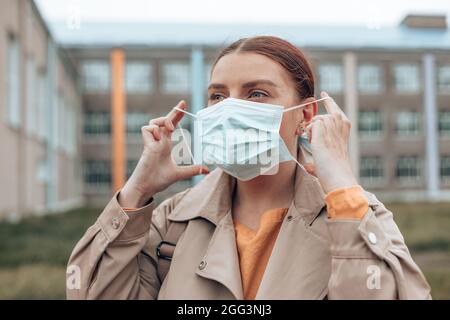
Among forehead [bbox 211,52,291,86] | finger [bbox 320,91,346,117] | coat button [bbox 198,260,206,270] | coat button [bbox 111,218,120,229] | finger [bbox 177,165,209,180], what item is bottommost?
coat button [bbox 198,260,206,270]

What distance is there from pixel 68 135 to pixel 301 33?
1269 centimetres

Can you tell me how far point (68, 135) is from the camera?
27.6 meters

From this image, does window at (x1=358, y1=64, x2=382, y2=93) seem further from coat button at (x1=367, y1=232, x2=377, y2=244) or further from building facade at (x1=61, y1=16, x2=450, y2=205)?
coat button at (x1=367, y1=232, x2=377, y2=244)

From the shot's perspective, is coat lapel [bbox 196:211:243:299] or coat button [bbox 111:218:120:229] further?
coat button [bbox 111:218:120:229]

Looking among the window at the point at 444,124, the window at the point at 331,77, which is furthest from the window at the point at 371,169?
the window at the point at 331,77

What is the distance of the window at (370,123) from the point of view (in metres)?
33.7

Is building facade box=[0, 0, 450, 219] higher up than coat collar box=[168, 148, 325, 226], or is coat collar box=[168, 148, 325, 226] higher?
building facade box=[0, 0, 450, 219]

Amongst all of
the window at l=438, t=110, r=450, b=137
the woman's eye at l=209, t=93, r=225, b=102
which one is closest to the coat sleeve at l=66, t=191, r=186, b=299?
the woman's eye at l=209, t=93, r=225, b=102

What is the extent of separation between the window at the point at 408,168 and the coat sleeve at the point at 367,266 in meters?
33.8

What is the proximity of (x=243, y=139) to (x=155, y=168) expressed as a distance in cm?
31

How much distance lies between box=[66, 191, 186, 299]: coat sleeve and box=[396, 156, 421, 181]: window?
33.8 metres

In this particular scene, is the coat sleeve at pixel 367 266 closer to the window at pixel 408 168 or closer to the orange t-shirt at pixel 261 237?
the orange t-shirt at pixel 261 237

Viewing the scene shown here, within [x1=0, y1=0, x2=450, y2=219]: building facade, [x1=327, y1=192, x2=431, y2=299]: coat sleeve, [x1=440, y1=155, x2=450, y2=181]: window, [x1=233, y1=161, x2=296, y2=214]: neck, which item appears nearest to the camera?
[x1=327, y1=192, x2=431, y2=299]: coat sleeve

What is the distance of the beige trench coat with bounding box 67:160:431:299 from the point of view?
1529 millimetres
